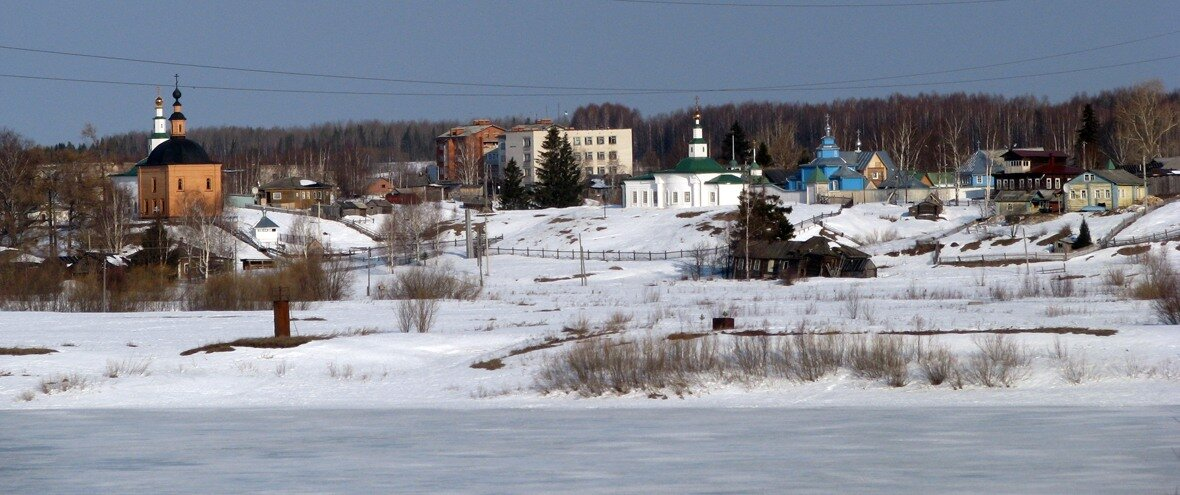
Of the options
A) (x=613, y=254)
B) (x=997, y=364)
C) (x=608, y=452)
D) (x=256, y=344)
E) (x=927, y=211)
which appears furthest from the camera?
(x=927, y=211)

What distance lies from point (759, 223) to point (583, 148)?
2552 inches

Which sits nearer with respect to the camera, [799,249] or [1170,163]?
[799,249]

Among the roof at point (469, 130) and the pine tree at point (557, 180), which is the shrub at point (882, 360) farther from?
the roof at point (469, 130)

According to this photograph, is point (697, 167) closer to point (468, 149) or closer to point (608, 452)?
point (468, 149)

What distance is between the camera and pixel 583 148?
123250 mm

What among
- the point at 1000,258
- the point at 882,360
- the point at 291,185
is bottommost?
the point at 882,360

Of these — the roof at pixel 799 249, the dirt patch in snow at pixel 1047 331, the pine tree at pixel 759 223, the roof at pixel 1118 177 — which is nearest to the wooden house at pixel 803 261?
the roof at pixel 799 249

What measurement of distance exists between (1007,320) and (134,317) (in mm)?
22494

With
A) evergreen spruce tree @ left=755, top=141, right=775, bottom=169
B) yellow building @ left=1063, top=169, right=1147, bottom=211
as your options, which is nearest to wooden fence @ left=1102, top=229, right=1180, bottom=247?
yellow building @ left=1063, top=169, right=1147, bottom=211

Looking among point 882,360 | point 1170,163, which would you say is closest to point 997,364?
point 882,360

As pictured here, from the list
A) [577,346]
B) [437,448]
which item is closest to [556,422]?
[437,448]

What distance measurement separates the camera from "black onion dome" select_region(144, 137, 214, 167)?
81250 mm

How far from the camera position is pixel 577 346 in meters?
22.9

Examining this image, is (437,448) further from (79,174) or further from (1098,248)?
(79,174)
